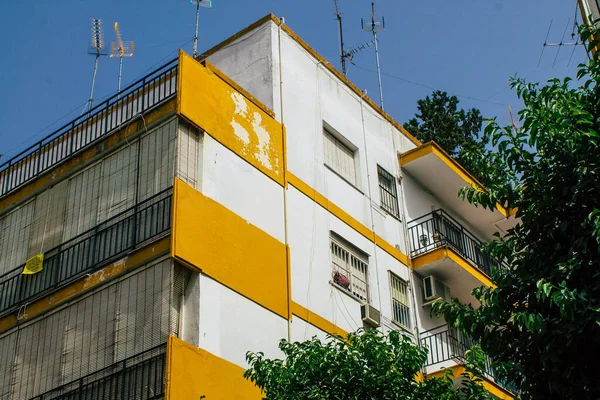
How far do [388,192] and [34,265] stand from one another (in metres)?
9.60

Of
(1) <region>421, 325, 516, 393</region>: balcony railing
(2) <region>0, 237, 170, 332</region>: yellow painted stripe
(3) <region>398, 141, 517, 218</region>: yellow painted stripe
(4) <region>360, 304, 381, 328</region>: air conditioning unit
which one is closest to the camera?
(2) <region>0, 237, 170, 332</region>: yellow painted stripe

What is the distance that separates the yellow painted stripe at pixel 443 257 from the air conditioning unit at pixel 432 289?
0.45m

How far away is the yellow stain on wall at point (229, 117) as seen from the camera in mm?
19188

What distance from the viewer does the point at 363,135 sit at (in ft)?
81.8

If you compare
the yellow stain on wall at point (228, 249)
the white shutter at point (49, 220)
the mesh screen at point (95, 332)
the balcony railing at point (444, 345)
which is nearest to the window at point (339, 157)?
the yellow stain on wall at point (228, 249)

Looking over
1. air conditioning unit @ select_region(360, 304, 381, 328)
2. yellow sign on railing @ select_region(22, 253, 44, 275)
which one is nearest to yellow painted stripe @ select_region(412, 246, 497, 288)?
air conditioning unit @ select_region(360, 304, 381, 328)

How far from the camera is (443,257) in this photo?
23.8m

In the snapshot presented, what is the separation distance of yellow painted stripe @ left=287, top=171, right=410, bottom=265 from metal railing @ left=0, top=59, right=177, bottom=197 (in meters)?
3.57

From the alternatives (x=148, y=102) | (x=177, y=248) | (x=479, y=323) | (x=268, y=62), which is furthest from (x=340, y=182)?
(x=479, y=323)

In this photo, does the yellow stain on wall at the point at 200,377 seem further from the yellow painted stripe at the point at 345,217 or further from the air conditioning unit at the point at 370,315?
the yellow painted stripe at the point at 345,217

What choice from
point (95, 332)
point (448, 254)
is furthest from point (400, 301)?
point (95, 332)

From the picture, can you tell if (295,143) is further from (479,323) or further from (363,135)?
(479,323)

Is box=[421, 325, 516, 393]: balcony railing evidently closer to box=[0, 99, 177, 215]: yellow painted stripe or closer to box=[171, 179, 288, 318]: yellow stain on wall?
box=[171, 179, 288, 318]: yellow stain on wall

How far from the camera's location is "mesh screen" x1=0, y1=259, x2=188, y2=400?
16922 mm
